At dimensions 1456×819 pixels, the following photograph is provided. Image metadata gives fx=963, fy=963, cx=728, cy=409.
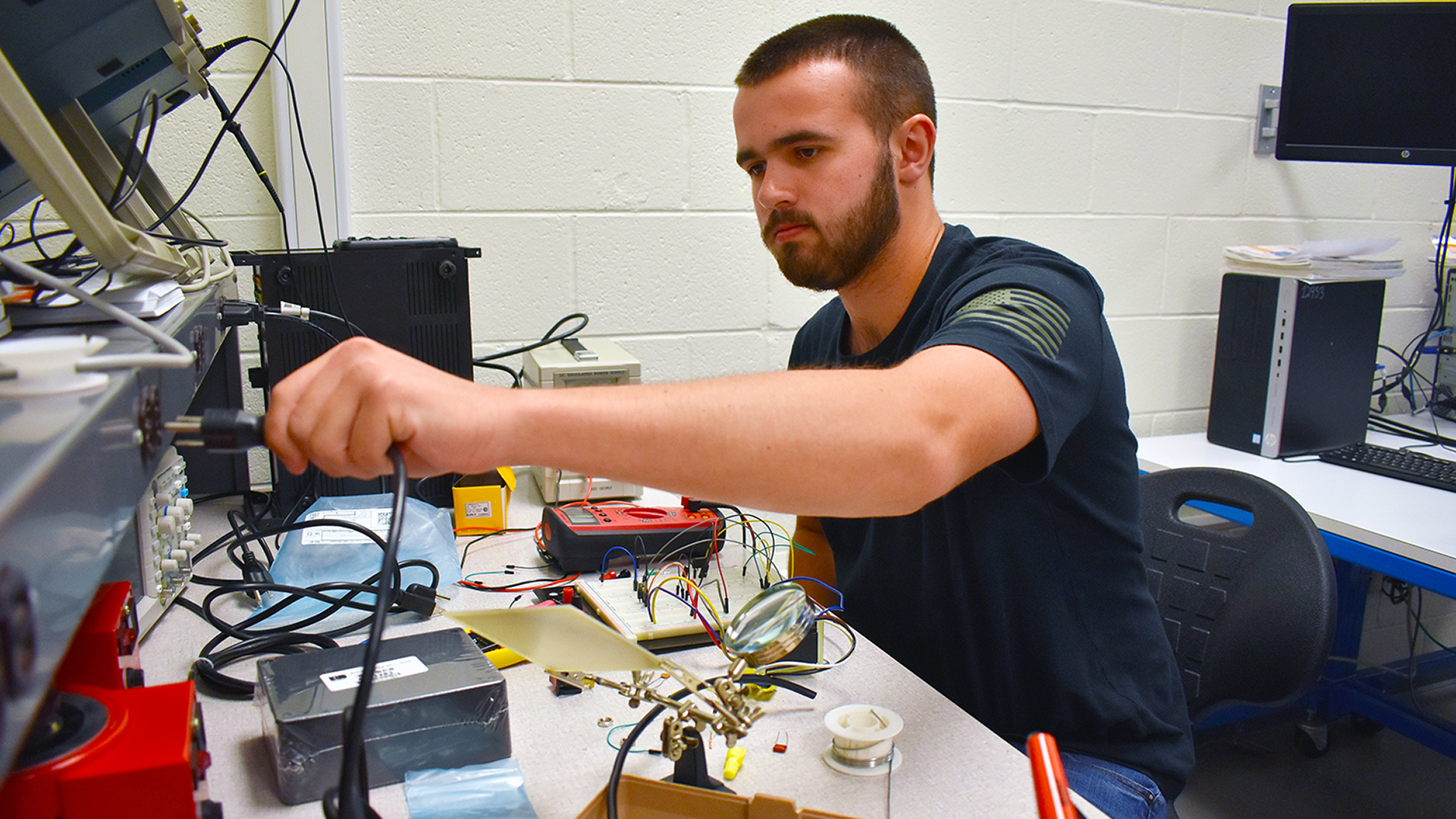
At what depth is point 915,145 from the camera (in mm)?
1334

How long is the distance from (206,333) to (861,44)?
898 millimetres

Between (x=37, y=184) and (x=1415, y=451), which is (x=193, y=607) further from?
(x=1415, y=451)

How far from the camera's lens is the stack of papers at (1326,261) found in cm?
212

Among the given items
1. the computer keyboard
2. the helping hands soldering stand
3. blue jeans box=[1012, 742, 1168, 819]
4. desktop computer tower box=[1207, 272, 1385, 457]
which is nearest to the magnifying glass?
the helping hands soldering stand

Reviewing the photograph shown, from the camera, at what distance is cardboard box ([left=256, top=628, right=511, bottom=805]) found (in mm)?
718

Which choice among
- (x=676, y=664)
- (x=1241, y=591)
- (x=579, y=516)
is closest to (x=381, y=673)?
(x=676, y=664)

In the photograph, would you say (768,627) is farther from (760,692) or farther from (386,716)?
(386,716)

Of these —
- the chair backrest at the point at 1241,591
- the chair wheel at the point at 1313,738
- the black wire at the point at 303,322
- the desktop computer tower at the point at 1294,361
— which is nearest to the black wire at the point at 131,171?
the black wire at the point at 303,322

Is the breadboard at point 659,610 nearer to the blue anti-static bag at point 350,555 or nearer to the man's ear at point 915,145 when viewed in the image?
the blue anti-static bag at point 350,555

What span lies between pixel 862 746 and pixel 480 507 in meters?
0.81

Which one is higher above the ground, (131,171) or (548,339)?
(131,171)

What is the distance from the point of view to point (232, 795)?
2.39ft

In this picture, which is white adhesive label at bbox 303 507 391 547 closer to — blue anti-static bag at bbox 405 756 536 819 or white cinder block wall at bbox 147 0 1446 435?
blue anti-static bag at bbox 405 756 536 819

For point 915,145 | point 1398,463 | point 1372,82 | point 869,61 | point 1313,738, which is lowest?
point 1313,738
